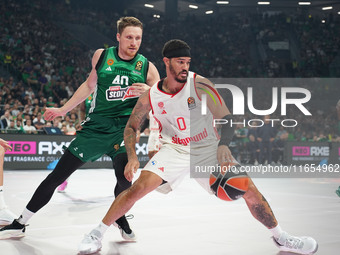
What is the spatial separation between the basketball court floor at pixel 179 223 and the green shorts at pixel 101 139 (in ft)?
2.72

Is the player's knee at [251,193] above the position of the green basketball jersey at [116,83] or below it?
below

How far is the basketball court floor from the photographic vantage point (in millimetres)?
3928

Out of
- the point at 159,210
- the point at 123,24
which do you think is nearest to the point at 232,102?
the point at 159,210

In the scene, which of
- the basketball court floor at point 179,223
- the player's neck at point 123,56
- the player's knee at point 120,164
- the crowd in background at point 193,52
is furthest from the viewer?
the crowd in background at point 193,52

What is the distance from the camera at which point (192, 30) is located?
30.0 m

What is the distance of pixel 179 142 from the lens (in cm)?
391

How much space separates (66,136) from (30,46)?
9373 millimetres

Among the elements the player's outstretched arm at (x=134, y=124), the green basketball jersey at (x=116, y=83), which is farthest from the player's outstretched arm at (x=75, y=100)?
the player's outstretched arm at (x=134, y=124)

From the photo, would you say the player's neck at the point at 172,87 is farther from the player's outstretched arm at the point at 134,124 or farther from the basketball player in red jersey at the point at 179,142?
the player's outstretched arm at the point at 134,124

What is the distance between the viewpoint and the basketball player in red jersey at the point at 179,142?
12.0 feet

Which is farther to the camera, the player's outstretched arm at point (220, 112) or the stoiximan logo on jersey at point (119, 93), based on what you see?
the stoiximan logo on jersey at point (119, 93)

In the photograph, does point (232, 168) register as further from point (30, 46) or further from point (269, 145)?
point (30, 46)

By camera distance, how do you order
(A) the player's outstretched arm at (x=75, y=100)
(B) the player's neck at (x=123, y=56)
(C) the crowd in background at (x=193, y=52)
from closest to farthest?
Answer: 1. (B) the player's neck at (x=123, y=56)
2. (A) the player's outstretched arm at (x=75, y=100)
3. (C) the crowd in background at (x=193, y=52)

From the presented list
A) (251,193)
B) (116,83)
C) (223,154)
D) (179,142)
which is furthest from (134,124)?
(251,193)
